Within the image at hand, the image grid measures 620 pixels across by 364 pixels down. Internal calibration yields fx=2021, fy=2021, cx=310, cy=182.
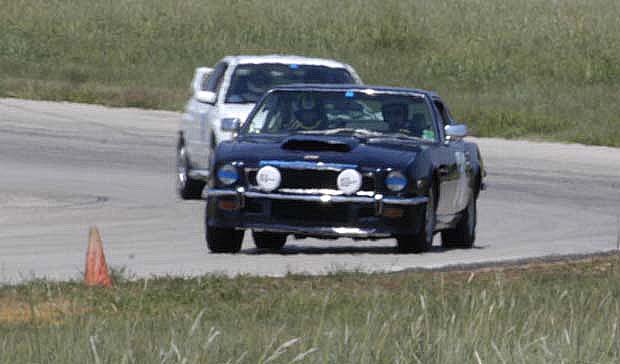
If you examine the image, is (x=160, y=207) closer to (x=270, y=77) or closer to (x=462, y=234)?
(x=270, y=77)

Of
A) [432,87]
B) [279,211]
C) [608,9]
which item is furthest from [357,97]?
[608,9]

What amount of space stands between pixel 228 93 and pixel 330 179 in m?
5.72

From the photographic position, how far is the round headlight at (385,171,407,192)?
15.7 m

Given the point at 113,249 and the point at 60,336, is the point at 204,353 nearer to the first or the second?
the point at 60,336

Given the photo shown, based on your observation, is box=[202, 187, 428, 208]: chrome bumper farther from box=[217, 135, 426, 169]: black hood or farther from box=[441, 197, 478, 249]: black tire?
box=[441, 197, 478, 249]: black tire

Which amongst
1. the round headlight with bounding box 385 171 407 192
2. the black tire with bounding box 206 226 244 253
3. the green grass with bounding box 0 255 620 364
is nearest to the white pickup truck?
the black tire with bounding box 206 226 244 253

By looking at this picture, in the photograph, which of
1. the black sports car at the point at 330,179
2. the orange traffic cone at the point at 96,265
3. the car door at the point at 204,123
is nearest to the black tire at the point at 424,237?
the black sports car at the point at 330,179

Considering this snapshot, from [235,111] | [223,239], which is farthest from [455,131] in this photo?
[235,111]

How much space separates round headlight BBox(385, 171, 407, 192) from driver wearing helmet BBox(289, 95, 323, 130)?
1241mm

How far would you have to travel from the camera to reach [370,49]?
48.6m

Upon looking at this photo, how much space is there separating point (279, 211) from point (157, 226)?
3722mm

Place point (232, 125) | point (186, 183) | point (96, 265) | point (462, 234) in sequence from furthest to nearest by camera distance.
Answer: point (186, 183), point (462, 234), point (232, 125), point (96, 265)

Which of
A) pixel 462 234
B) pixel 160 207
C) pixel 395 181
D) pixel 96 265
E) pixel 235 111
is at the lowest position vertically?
pixel 160 207

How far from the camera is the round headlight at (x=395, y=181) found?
15727mm
